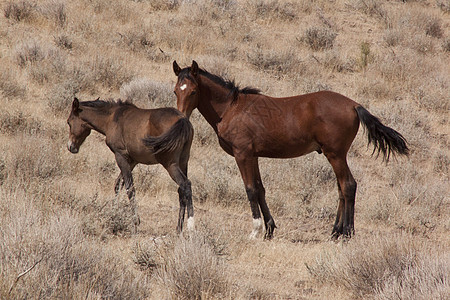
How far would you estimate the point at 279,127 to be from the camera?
819cm

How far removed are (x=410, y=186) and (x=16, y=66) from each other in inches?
369

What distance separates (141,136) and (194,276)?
3147mm

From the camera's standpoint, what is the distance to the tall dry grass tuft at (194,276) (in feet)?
16.7

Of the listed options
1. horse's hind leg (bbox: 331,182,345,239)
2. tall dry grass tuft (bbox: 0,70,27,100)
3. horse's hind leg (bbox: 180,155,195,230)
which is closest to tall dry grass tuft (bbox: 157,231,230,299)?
horse's hind leg (bbox: 180,155,195,230)

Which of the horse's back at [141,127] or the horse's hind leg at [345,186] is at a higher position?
the horse's back at [141,127]

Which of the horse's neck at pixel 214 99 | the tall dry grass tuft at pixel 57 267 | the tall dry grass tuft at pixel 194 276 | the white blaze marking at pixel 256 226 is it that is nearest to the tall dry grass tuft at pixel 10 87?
the horse's neck at pixel 214 99

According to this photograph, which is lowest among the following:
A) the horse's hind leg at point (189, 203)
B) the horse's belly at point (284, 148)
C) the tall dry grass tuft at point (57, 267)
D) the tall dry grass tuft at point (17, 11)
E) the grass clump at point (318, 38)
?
the grass clump at point (318, 38)

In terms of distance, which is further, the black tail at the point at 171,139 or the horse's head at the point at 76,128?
the horse's head at the point at 76,128

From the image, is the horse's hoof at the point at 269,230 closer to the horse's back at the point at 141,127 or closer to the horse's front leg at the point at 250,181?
the horse's front leg at the point at 250,181

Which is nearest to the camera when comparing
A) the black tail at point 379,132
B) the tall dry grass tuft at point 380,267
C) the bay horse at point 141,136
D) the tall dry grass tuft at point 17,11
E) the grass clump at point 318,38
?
the tall dry grass tuft at point 380,267

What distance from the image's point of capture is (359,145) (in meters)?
13.1

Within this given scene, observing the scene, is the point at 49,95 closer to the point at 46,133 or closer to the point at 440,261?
the point at 46,133

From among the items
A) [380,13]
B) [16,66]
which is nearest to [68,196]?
[16,66]

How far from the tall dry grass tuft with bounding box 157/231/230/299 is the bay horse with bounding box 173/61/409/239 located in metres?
2.79
